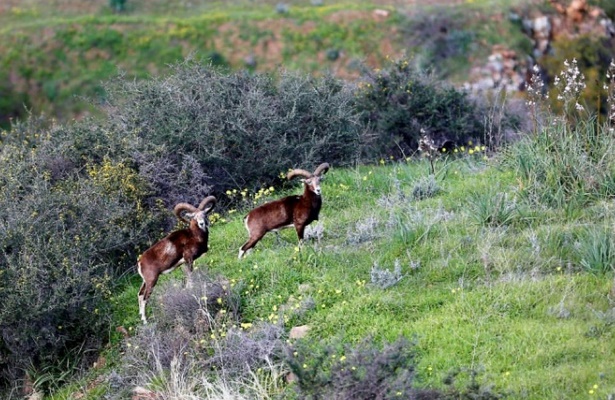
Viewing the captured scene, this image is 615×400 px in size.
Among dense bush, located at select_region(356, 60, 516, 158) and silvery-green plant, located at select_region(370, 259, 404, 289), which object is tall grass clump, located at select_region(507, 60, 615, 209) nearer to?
silvery-green plant, located at select_region(370, 259, 404, 289)

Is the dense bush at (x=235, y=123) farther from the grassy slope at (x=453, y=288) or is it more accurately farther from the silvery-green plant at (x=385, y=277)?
the silvery-green plant at (x=385, y=277)

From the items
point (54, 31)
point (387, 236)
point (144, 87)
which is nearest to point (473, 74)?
point (54, 31)

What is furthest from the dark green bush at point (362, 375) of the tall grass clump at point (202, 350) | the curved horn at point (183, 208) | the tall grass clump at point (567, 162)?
the tall grass clump at point (567, 162)

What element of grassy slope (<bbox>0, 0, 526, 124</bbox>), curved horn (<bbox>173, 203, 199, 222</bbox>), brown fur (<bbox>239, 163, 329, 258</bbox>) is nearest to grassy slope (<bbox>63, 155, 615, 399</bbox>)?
brown fur (<bbox>239, 163, 329, 258</bbox>)

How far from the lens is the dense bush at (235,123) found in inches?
596

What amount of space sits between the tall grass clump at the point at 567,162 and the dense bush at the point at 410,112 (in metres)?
5.34

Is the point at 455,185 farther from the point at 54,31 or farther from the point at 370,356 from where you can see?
the point at 54,31

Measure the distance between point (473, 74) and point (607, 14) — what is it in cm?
974

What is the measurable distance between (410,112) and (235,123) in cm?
496

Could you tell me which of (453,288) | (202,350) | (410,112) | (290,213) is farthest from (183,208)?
(410,112)

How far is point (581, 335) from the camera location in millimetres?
9336

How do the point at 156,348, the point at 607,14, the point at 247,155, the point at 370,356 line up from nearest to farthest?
the point at 370,356, the point at 156,348, the point at 247,155, the point at 607,14

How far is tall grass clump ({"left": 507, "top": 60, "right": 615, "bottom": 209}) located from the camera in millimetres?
12422

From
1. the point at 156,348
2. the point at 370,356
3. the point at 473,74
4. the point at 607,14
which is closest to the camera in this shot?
the point at 370,356
